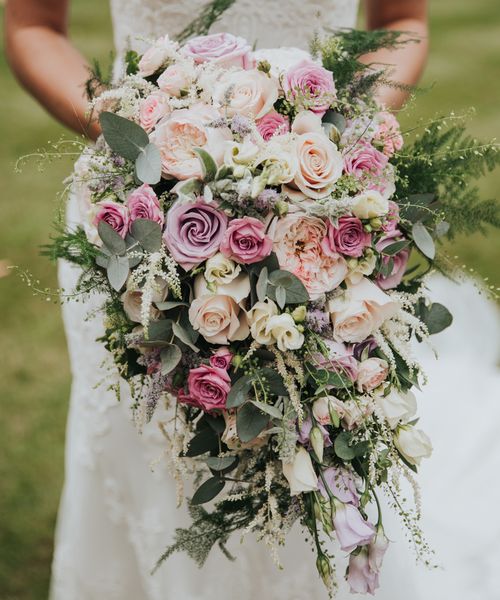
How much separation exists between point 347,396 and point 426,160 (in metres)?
0.47

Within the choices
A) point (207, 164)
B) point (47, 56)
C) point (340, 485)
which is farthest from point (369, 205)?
point (47, 56)

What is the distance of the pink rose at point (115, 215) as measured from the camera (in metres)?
1.42

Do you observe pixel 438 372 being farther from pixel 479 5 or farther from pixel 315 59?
pixel 479 5

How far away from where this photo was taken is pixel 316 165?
1.41 metres

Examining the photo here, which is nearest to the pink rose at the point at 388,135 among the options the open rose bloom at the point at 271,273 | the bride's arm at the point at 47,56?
the open rose bloom at the point at 271,273

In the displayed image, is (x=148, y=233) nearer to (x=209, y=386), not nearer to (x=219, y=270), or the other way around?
(x=219, y=270)

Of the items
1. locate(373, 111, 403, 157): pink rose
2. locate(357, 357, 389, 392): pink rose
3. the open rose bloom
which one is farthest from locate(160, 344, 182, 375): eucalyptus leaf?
locate(373, 111, 403, 157): pink rose

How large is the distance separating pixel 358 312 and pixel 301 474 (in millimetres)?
294

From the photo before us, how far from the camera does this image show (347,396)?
146 cm

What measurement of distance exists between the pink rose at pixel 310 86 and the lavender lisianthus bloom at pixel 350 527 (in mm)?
702

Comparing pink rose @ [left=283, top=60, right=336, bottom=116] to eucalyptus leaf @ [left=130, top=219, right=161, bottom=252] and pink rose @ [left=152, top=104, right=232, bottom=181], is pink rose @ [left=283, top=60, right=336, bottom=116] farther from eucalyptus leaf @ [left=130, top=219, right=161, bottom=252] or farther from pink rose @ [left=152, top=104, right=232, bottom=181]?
eucalyptus leaf @ [left=130, top=219, right=161, bottom=252]

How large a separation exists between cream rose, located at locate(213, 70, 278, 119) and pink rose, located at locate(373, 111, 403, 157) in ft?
0.69

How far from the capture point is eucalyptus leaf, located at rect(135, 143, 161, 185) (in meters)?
1.42

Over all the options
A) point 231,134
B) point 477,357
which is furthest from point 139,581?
point 231,134
